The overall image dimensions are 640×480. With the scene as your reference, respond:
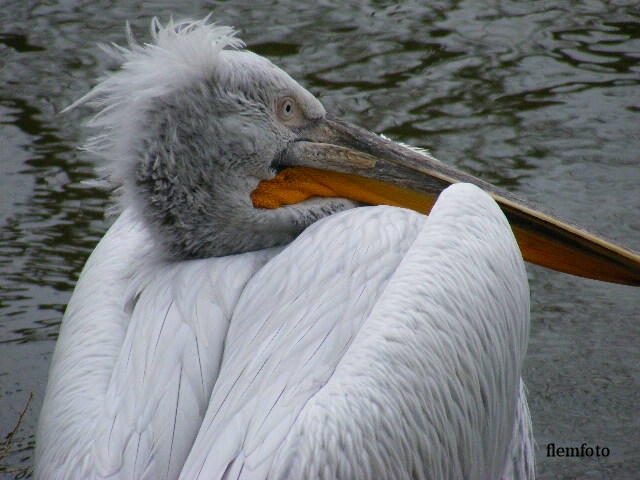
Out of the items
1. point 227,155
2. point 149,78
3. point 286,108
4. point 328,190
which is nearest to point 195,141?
point 227,155

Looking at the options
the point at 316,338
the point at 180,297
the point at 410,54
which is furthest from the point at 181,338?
the point at 410,54

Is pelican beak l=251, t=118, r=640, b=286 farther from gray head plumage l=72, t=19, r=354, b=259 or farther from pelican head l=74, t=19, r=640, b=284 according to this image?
gray head plumage l=72, t=19, r=354, b=259

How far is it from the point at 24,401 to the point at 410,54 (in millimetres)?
2845

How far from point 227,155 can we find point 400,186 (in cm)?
52

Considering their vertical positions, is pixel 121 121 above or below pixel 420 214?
above

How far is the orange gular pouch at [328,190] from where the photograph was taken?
9.61 feet

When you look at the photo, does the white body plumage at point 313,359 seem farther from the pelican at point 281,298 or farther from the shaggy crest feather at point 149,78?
the shaggy crest feather at point 149,78

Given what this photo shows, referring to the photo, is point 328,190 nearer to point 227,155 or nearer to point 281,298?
point 227,155

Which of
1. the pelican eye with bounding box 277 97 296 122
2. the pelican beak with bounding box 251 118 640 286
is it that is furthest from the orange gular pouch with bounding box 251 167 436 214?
the pelican eye with bounding box 277 97 296 122

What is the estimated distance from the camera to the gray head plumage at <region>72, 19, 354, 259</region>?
2.76 meters

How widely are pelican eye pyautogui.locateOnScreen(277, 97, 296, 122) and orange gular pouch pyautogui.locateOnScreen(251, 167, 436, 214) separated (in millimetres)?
139

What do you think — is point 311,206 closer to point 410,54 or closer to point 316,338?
point 316,338

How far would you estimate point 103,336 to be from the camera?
2.73 m

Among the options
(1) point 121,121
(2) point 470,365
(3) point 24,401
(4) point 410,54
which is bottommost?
(3) point 24,401
